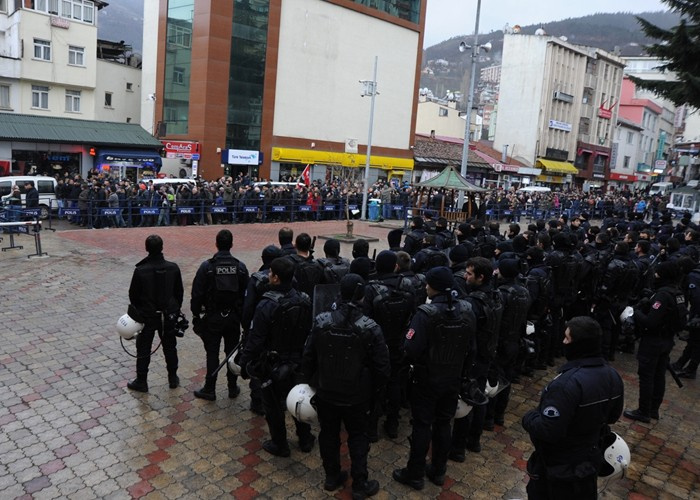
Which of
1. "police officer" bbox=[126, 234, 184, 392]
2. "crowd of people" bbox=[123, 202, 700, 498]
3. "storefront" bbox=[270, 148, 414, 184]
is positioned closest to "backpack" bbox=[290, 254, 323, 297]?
"crowd of people" bbox=[123, 202, 700, 498]

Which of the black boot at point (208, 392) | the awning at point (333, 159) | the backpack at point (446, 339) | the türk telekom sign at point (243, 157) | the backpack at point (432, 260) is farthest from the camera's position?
the awning at point (333, 159)

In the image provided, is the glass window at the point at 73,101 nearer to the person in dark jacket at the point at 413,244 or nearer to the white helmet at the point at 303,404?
the person in dark jacket at the point at 413,244

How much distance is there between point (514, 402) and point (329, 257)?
9.34 feet

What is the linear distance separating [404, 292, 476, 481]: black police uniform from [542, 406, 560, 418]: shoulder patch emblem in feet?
3.59

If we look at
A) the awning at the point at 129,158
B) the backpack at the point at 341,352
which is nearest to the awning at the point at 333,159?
the awning at the point at 129,158

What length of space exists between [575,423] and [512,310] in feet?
7.60

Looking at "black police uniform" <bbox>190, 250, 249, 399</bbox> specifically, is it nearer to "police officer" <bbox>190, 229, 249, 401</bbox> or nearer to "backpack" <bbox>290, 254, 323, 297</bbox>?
"police officer" <bbox>190, 229, 249, 401</bbox>

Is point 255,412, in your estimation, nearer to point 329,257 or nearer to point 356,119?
point 329,257

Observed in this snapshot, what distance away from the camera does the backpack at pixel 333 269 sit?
6.47 meters

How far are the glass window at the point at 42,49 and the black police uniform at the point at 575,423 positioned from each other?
113ft

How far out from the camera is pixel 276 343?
4.75 meters

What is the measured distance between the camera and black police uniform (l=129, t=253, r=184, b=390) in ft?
19.6

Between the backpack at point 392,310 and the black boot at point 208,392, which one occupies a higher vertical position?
the backpack at point 392,310

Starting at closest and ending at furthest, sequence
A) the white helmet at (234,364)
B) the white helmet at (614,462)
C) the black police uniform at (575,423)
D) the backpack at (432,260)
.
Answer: the black police uniform at (575,423)
the white helmet at (614,462)
the white helmet at (234,364)
the backpack at (432,260)
